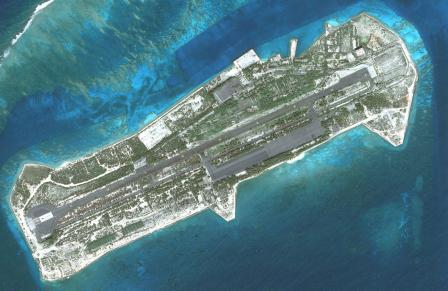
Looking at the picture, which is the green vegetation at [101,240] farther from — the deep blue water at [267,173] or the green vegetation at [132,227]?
the deep blue water at [267,173]

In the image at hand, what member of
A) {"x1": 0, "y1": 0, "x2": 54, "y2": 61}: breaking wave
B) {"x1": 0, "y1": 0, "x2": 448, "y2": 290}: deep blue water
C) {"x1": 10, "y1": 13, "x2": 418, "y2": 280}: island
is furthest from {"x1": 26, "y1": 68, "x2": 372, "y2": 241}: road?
{"x1": 0, "y1": 0, "x2": 54, "y2": 61}: breaking wave

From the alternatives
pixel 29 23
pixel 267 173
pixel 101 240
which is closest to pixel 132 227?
pixel 101 240

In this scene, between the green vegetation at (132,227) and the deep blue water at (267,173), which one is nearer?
the deep blue water at (267,173)

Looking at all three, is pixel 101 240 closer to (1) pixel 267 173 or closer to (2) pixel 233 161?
(2) pixel 233 161

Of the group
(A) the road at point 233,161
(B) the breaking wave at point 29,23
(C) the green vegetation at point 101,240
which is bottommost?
(C) the green vegetation at point 101,240

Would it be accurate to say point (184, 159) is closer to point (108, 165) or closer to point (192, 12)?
point (108, 165)

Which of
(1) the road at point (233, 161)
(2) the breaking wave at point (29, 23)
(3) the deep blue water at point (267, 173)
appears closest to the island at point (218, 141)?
(1) the road at point (233, 161)
